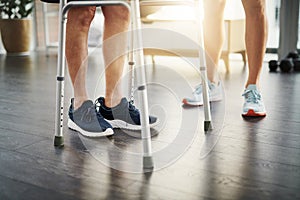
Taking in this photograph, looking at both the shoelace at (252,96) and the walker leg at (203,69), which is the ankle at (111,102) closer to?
the walker leg at (203,69)

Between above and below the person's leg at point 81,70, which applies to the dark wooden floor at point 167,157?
below

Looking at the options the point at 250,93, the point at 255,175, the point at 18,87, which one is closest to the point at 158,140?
the point at 255,175

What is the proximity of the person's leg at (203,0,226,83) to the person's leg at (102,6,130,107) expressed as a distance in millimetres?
586

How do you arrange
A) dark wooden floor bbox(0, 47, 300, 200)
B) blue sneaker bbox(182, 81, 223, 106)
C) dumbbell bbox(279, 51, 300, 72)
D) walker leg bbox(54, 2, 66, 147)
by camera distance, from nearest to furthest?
dark wooden floor bbox(0, 47, 300, 200) → walker leg bbox(54, 2, 66, 147) → blue sneaker bbox(182, 81, 223, 106) → dumbbell bbox(279, 51, 300, 72)

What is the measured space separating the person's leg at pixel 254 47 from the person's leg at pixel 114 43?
56 cm

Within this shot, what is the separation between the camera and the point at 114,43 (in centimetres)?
144

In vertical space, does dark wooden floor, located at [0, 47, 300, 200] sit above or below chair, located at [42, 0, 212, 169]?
below

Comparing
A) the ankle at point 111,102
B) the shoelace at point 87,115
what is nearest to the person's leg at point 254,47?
the ankle at point 111,102

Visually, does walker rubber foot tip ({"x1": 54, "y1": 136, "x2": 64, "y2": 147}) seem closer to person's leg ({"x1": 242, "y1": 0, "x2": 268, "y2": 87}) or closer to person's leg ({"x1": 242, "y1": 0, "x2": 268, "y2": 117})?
person's leg ({"x1": 242, "y1": 0, "x2": 268, "y2": 117})

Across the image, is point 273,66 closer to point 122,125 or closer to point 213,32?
point 213,32

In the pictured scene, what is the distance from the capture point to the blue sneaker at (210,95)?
1.85 meters

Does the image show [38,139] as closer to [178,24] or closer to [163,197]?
[163,197]

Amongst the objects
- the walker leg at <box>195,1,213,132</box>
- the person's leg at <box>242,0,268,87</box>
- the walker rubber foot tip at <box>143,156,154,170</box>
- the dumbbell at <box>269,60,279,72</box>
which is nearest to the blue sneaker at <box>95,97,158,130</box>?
the walker leg at <box>195,1,213,132</box>

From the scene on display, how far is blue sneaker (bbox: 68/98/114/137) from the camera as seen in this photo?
141 cm
